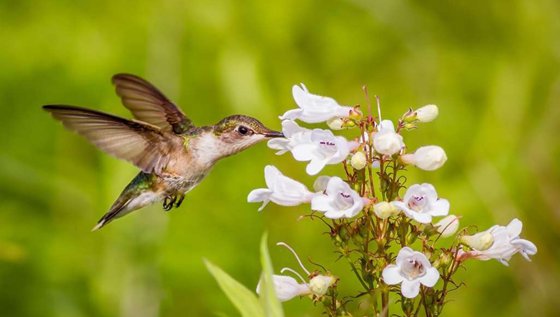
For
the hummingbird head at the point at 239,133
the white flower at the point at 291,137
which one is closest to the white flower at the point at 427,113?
the white flower at the point at 291,137

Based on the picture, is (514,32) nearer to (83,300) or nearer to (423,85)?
(423,85)

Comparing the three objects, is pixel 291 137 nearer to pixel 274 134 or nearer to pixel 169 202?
pixel 274 134

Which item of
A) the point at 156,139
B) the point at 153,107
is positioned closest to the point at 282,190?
the point at 156,139

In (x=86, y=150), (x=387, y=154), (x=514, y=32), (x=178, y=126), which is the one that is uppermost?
(x=514, y=32)

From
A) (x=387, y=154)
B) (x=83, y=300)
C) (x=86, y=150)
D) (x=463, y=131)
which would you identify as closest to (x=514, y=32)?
(x=463, y=131)

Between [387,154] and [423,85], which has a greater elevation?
[423,85]

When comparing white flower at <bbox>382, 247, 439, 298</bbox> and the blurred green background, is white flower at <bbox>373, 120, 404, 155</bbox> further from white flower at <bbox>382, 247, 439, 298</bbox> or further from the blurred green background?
the blurred green background
